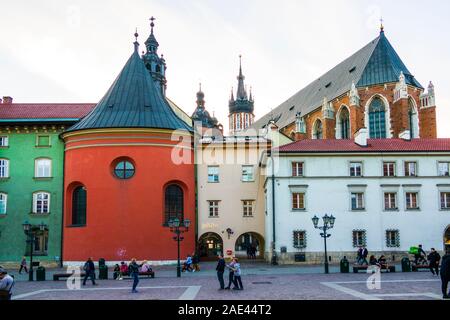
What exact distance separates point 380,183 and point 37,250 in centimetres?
2694

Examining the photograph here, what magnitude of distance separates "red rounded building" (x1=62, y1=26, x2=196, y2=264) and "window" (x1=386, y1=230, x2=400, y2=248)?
14.8 metres

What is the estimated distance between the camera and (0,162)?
3969 cm

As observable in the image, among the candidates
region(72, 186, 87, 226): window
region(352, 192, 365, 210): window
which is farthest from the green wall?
region(352, 192, 365, 210): window

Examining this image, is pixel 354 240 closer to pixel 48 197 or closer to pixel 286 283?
pixel 286 283

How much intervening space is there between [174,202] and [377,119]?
94.9ft

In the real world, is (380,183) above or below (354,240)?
above

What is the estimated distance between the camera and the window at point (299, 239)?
35594 millimetres

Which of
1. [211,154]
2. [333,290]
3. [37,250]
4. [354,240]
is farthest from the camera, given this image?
[211,154]

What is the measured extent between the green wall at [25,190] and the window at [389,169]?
25.3 metres

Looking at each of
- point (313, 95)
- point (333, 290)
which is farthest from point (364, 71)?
point (333, 290)

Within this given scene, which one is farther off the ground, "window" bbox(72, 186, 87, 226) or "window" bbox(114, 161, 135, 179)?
"window" bbox(114, 161, 135, 179)

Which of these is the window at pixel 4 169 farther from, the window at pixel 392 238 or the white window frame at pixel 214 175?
the window at pixel 392 238

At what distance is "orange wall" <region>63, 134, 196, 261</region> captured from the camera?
35656 mm

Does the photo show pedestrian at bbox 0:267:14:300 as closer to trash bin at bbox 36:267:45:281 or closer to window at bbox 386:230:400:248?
trash bin at bbox 36:267:45:281
